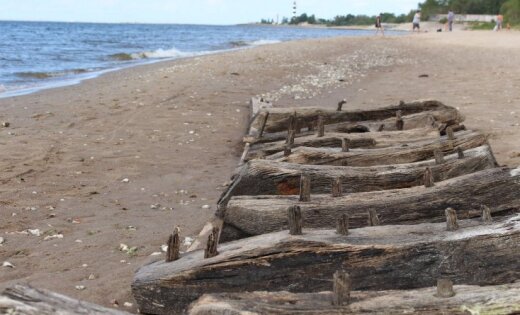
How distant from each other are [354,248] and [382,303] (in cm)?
51

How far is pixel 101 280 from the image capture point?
4043 mm

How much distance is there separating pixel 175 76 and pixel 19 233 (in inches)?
442

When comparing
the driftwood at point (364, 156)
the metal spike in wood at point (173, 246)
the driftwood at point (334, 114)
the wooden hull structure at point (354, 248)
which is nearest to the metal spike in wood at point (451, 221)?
the wooden hull structure at point (354, 248)

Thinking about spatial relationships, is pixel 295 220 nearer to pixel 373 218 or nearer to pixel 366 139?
pixel 373 218

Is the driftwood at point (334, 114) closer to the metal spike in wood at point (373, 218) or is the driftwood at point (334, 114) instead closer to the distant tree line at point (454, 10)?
the metal spike in wood at point (373, 218)

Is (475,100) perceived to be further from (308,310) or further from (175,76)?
(308,310)

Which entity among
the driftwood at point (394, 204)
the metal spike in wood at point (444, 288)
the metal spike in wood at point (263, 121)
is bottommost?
the metal spike in wood at point (263, 121)

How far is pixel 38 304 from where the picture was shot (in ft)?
7.52

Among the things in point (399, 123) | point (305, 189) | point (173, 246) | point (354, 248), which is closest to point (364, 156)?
point (305, 189)

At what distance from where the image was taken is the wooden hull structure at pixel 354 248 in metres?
2.44

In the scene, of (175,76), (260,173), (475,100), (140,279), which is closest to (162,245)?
(260,173)

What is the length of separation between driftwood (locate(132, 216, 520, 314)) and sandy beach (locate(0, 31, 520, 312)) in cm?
95

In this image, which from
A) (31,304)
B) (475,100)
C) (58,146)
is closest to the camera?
(31,304)

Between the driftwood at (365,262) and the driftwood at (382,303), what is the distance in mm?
371
